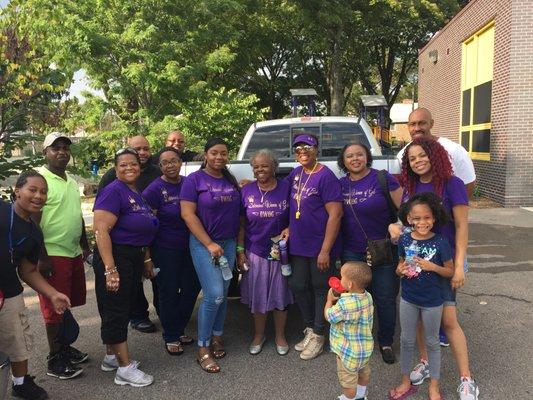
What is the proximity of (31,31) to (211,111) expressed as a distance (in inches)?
198

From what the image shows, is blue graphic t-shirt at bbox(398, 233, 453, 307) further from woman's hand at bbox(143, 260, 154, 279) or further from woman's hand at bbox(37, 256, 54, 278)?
woman's hand at bbox(37, 256, 54, 278)

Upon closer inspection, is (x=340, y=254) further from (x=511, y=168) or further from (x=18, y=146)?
(x=511, y=168)

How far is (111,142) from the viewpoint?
9.46 metres

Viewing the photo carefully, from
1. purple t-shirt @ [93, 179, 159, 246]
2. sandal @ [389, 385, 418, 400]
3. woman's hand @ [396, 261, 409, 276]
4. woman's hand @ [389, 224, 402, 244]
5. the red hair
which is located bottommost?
sandal @ [389, 385, 418, 400]

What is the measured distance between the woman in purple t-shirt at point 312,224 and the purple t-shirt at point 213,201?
44 cm

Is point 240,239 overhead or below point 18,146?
below

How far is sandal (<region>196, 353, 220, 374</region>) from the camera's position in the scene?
351 cm

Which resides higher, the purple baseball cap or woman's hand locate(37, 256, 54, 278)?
the purple baseball cap

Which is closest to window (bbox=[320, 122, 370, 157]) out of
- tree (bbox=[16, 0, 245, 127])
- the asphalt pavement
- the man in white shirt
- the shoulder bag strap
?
the man in white shirt

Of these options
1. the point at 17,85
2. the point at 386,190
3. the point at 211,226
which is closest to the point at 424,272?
the point at 386,190

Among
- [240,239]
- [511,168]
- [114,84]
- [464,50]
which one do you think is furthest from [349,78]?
[240,239]

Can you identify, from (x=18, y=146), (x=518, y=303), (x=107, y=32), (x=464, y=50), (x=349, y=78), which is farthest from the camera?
(x=349, y=78)

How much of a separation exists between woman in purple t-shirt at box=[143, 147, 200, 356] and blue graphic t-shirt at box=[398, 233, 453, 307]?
1.66m

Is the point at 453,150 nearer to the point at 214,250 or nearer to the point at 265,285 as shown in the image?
the point at 265,285
